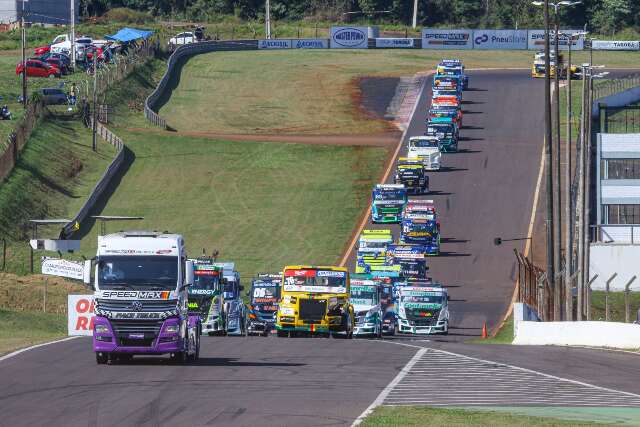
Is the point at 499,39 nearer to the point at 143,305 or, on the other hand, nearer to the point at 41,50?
the point at 41,50

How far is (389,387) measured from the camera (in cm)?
2878

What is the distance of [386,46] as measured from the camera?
148m

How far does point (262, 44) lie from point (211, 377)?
11708cm

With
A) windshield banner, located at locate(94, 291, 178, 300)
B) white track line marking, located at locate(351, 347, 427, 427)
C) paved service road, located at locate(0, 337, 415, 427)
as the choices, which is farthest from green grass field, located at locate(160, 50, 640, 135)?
windshield banner, located at locate(94, 291, 178, 300)

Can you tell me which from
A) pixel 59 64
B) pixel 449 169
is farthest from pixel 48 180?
pixel 59 64

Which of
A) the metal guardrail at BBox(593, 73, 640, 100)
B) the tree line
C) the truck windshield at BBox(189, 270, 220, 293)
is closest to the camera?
the truck windshield at BBox(189, 270, 220, 293)

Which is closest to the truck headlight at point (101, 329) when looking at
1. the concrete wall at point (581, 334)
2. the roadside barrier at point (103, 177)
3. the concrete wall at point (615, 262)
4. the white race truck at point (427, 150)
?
the concrete wall at point (581, 334)

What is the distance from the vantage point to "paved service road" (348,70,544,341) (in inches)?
2662

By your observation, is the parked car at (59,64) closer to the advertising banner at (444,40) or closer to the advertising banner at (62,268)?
the advertising banner at (444,40)

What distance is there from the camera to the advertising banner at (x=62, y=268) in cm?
5666

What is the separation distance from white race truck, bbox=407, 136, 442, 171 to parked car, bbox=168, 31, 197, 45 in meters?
55.4

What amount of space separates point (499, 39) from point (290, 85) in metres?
35.2

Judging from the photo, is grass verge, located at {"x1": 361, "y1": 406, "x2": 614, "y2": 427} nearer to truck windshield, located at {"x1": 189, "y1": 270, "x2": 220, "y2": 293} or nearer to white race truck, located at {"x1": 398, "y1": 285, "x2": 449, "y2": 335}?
truck windshield, located at {"x1": 189, "y1": 270, "x2": 220, "y2": 293}

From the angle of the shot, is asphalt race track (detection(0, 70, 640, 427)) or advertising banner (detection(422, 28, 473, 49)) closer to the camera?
asphalt race track (detection(0, 70, 640, 427))
